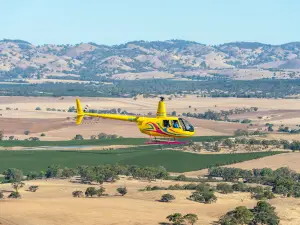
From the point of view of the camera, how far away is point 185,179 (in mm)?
97938

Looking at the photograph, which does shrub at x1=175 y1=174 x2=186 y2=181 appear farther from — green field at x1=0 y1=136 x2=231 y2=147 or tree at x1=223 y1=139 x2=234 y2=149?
green field at x1=0 y1=136 x2=231 y2=147

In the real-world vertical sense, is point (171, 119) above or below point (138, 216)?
above

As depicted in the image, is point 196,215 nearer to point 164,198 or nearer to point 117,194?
point 164,198

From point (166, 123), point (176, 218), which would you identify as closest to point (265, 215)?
point (176, 218)

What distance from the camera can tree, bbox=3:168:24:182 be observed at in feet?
317

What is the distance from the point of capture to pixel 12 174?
322ft

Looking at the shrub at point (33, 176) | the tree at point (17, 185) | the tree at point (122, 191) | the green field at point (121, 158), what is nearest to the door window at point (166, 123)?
the tree at point (122, 191)

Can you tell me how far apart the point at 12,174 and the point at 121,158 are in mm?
23717

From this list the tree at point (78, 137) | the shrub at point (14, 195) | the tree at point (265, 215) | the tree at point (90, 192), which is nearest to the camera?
the tree at point (265, 215)

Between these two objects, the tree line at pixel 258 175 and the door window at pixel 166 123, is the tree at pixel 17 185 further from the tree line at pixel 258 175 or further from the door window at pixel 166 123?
the door window at pixel 166 123

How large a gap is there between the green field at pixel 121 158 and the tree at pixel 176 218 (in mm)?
44149

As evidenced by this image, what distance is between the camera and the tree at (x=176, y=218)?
210ft

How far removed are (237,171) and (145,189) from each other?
69.2 ft

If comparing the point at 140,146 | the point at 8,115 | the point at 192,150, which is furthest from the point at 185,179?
the point at 8,115
